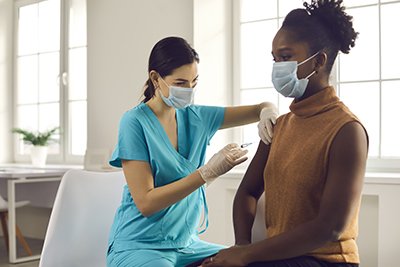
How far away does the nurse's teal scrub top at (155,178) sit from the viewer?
1.37m

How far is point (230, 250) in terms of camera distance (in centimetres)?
104

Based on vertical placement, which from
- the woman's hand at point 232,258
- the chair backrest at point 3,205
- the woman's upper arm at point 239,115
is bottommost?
the chair backrest at point 3,205

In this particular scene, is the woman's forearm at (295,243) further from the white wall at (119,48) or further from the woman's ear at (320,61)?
the white wall at (119,48)

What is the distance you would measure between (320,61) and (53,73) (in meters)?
3.72

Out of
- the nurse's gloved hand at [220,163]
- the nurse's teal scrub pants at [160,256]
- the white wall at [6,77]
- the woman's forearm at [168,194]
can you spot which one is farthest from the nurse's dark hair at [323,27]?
the white wall at [6,77]

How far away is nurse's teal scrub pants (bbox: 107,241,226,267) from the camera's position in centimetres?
127

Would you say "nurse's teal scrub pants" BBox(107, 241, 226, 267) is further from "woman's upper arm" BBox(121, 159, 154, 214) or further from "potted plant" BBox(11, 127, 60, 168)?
"potted plant" BBox(11, 127, 60, 168)

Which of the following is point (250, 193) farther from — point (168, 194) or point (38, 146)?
point (38, 146)

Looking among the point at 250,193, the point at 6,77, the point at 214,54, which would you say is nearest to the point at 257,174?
the point at 250,193

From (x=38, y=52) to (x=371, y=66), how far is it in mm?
3442

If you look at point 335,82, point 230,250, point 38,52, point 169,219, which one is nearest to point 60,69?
point 38,52

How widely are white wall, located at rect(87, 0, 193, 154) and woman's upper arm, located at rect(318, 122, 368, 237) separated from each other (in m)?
2.16

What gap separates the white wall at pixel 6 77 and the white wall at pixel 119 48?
1.41m

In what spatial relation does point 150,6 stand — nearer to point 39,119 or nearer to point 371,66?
point 371,66
